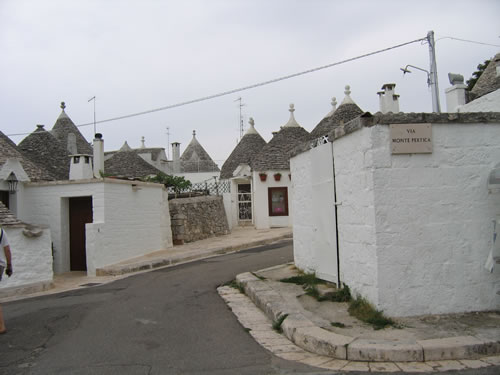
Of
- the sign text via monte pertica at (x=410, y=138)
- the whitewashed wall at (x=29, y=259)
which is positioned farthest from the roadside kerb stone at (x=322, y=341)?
the whitewashed wall at (x=29, y=259)

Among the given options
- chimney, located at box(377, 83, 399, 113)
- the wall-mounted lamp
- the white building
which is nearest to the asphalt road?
the wall-mounted lamp

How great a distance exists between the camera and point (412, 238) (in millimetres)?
5707

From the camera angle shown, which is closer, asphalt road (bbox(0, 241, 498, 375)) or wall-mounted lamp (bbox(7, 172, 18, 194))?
asphalt road (bbox(0, 241, 498, 375))

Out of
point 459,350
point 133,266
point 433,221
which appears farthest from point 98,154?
point 459,350

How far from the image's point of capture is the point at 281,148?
77.6 ft

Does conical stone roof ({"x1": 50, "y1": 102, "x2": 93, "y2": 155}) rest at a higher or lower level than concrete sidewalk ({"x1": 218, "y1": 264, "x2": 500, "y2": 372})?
higher

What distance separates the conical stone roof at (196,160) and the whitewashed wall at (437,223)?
117 feet

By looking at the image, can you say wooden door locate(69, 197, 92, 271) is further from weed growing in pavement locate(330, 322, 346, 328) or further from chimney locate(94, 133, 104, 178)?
weed growing in pavement locate(330, 322, 346, 328)

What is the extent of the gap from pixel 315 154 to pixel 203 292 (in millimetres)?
3407

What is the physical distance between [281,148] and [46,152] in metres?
11.5

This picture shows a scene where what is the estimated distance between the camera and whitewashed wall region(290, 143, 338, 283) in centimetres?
719

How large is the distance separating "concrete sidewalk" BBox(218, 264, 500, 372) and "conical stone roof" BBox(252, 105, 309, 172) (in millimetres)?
15448

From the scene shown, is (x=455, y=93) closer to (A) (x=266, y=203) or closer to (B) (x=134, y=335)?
(A) (x=266, y=203)

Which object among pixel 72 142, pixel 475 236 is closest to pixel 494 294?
pixel 475 236
